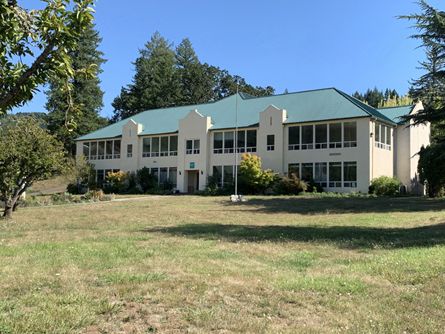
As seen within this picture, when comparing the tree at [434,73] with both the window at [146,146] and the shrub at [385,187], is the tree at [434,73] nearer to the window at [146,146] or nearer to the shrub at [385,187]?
the shrub at [385,187]

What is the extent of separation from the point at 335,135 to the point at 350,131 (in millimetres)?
1248

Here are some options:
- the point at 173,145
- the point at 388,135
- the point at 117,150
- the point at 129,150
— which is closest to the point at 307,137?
the point at 388,135

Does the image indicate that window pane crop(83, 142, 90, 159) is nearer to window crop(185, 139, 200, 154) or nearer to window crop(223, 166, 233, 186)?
window crop(185, 139, 200, 154)

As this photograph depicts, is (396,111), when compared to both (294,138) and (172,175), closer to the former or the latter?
(294,138)

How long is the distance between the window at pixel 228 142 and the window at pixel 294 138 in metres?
5.85

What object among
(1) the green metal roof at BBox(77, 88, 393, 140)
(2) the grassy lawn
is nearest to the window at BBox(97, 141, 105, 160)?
(1) the green metal roof at BBox(77, 88, 393, 140)

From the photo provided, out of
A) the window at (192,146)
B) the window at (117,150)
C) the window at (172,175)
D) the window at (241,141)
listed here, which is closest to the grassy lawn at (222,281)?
the window at (241,141)

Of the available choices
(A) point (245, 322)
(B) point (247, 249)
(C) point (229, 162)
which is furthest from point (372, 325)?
(C) point (229, 162)

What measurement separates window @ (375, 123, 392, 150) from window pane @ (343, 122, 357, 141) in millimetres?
1986

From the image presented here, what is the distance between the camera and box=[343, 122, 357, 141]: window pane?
38.1 metres

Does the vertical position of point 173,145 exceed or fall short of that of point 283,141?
it exceeds it

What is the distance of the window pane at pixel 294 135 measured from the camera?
134ft

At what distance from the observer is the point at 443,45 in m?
17.4

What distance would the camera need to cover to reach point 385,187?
35.9 meters
